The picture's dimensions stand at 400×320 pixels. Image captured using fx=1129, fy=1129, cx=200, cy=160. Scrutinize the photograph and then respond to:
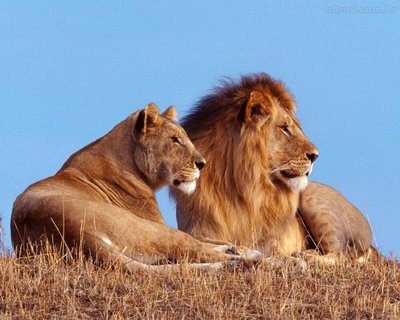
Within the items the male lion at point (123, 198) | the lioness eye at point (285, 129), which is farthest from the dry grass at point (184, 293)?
the lioness eye at point (285, 129)

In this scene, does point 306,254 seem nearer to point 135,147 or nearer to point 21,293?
point 135,147

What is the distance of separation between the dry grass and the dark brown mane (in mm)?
2032

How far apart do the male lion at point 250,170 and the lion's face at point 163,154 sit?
0.58 metres

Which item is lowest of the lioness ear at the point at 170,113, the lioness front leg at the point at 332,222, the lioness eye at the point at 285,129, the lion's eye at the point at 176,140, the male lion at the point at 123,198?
the lioness front leg at the point at 332,222

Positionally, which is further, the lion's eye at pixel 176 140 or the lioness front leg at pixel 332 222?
the lioness front leg at pixel 332 222

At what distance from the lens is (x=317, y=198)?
9.55 meters

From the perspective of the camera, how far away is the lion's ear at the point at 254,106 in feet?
29.1

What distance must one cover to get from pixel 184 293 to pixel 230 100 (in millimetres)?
2852

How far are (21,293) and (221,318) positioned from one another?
1265mm

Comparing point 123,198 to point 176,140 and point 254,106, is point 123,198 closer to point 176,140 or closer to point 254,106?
point 176,140

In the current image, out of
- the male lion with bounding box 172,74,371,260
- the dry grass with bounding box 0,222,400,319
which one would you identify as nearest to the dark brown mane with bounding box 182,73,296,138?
the male lion with bounding box 172,74,371,260

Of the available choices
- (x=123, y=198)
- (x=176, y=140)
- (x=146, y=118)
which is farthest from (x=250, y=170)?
(x=123, y=198)

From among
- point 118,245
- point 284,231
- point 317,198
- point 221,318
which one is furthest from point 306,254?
point 221,318

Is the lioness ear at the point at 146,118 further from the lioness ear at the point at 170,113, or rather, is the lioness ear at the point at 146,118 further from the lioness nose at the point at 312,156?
the lioness nose at the point at 312,156
